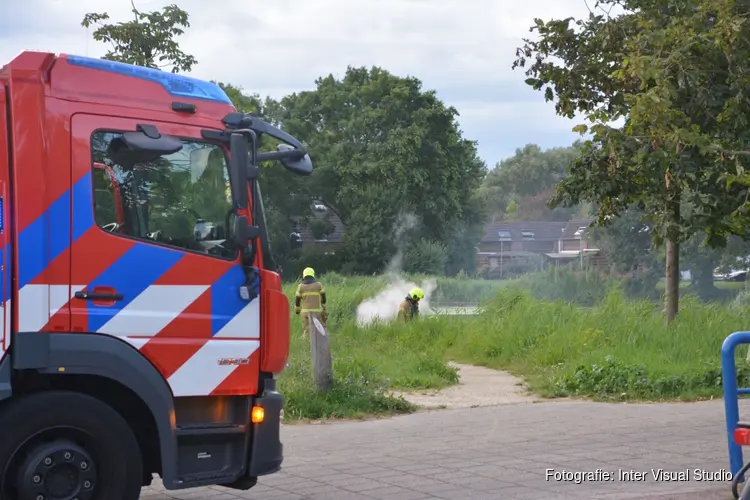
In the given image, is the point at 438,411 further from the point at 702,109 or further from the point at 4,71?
the point at 4,71

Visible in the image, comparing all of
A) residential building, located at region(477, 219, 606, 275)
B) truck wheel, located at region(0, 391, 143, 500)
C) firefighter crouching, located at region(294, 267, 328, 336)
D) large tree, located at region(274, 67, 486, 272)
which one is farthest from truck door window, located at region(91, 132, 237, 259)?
residential building, located at region(477, 219, 606, 275)

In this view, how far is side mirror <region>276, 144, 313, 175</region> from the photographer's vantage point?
639cm

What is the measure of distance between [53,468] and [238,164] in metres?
2.14

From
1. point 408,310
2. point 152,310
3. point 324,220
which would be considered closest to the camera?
point 152,310

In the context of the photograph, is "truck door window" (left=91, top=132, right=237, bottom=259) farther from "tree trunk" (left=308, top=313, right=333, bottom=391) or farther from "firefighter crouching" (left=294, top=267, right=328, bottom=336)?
"firefighter crouching" (left=294, top=267, right=328, bottom=336)

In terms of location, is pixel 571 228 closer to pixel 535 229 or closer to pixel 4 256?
pixel 535 229

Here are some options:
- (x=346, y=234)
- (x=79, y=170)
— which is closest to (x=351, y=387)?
(x=79, y=170)

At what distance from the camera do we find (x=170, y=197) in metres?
6.25

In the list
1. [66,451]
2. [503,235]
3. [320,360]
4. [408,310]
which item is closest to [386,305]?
[408,310]

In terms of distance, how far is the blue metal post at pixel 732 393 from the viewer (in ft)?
19.8

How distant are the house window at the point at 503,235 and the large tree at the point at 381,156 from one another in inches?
1548

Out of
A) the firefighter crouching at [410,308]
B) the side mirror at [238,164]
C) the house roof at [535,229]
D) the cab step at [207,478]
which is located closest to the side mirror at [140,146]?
the side mirror at [238,164]

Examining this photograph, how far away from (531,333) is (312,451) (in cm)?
842

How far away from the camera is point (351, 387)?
11.6 m
